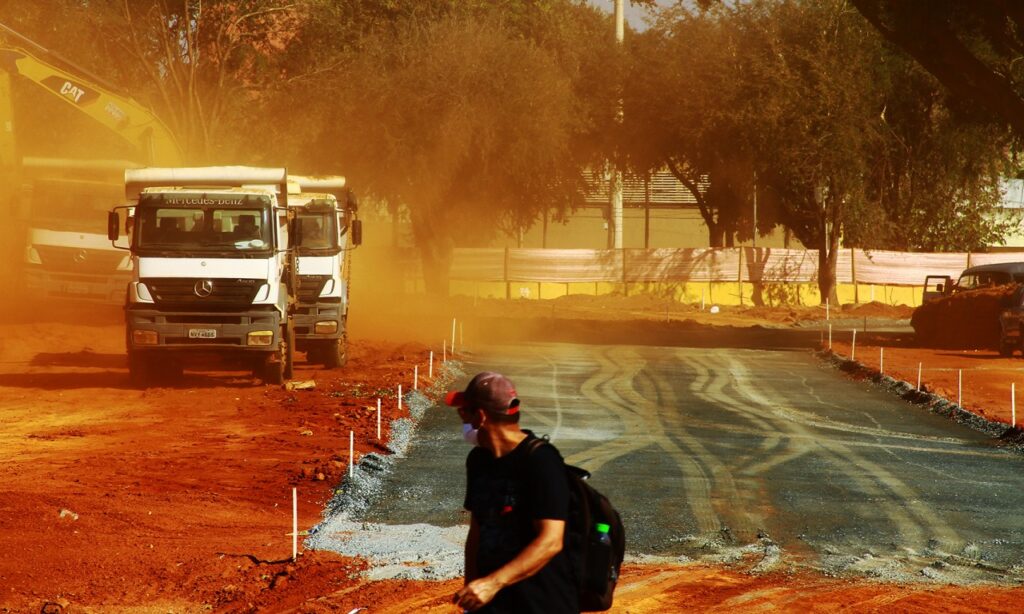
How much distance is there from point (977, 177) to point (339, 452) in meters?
44.7

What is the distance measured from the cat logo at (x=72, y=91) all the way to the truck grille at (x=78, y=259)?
10.9ft

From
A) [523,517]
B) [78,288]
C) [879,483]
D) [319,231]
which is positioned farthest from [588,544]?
[78,288]

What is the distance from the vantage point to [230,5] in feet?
161

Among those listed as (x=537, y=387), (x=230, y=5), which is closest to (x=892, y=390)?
(x=537, y=387)

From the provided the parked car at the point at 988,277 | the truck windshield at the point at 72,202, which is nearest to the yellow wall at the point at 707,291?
the parked car at the point at 988,277

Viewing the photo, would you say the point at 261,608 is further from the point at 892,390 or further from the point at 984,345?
the point at 984,345

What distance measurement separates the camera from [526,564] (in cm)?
532

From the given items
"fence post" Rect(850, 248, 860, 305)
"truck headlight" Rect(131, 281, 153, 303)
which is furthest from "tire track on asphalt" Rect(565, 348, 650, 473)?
"fence post" Rect(850, 248, 860, 305)

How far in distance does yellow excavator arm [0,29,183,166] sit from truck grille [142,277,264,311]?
10.9m

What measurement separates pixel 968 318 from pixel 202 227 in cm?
2202

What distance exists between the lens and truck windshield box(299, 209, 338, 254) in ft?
82.7

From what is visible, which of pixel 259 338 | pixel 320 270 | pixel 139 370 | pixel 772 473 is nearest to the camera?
pixel 772 473

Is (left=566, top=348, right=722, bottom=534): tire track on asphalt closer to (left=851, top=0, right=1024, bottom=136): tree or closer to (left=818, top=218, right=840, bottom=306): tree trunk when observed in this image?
(left=851, top=0, right=1024, bottom=136): tree

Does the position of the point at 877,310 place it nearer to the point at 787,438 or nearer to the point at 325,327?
the point at 325,327
